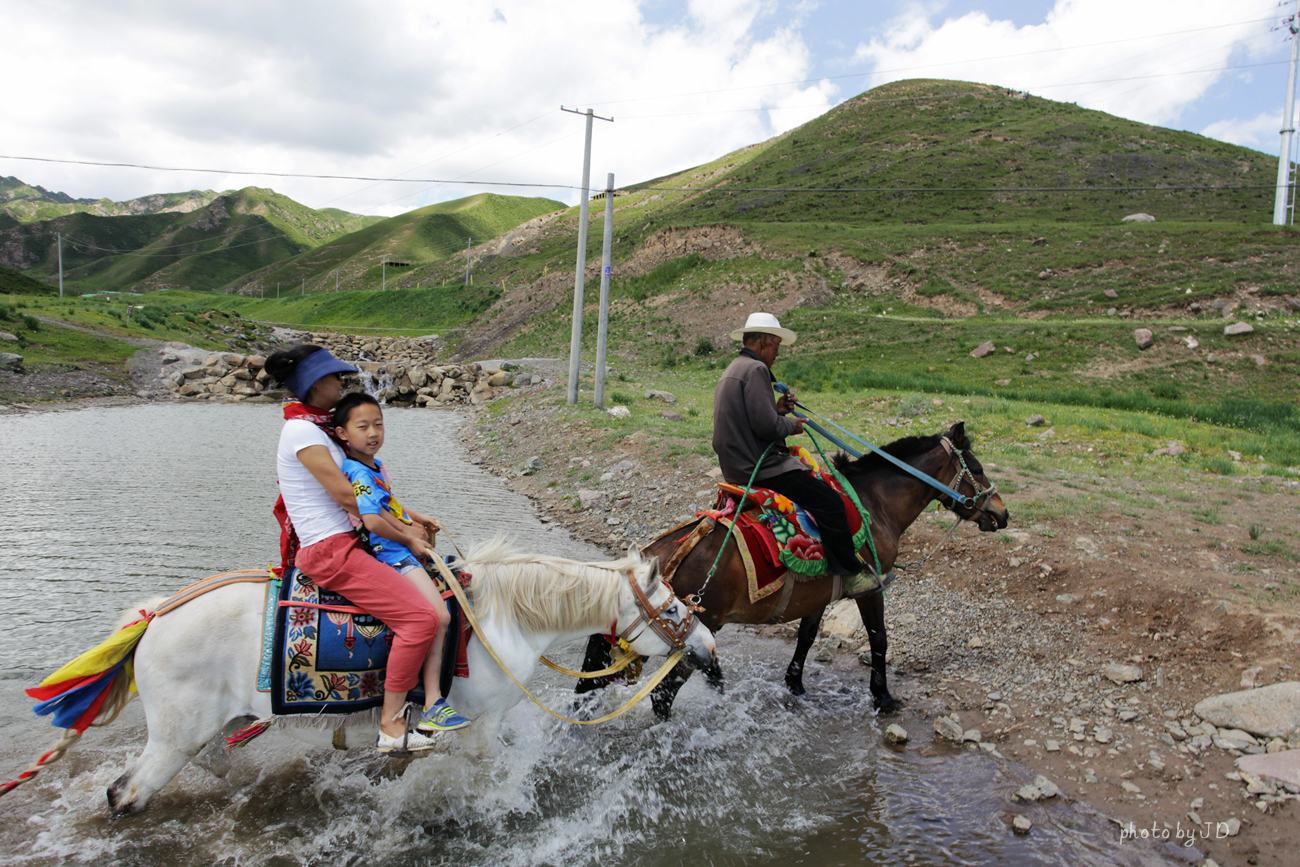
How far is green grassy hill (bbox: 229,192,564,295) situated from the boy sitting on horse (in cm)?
8879

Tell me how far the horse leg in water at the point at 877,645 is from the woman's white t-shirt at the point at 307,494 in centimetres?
429

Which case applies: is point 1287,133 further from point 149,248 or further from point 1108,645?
point 149,248

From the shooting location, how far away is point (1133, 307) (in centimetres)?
3164

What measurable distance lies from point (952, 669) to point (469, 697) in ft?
15.4

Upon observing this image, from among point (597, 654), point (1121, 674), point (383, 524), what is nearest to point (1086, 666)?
point (1121, 674)

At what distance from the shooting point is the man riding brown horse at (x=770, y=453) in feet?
16.8

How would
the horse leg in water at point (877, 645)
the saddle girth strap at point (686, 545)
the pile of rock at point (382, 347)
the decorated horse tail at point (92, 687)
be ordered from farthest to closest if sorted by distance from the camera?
the pile of rock at point (382, 347), the horse leg in water at point (877, 645), the saddle girth strap at point (686, 545), the decorated horse tail at point (92, 687)

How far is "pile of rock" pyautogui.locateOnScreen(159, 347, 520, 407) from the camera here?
28562 millimetres

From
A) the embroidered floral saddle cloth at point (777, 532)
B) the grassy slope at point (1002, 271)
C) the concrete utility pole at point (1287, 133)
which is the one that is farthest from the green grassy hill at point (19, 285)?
the concrete utility pole at point (1287, 133)

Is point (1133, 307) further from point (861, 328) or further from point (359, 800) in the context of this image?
point (359, 800)

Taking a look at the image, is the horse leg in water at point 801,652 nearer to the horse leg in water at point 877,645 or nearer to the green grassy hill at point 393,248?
the horse leg in water at point 877,645

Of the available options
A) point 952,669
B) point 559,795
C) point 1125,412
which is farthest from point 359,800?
point 1125,412

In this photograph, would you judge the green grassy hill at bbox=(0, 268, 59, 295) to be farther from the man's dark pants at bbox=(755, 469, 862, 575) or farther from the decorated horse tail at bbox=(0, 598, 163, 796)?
the man's dark pants at bbox=(755, 469, 862, 575)

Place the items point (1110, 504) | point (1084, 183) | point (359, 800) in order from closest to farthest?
1. point (359, 800)
2. point (1110, 504)
3. point (1084, 183)
